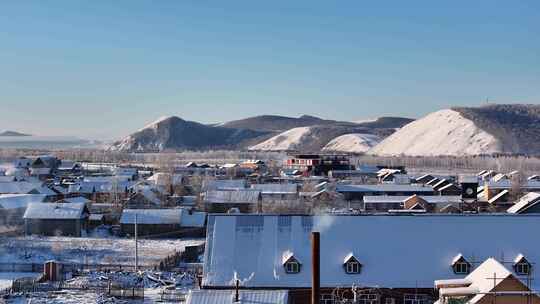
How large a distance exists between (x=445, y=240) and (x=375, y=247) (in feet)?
5.81

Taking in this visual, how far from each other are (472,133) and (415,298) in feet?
443

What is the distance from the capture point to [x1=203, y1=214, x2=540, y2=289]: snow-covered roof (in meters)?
18.0

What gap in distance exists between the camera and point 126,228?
36.6m

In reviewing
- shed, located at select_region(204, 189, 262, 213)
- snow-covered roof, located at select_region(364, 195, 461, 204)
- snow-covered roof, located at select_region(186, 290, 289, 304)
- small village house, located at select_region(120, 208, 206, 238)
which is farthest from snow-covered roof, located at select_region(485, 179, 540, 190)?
snow-covered roof, located at select_region(186, 290, 289, 304)

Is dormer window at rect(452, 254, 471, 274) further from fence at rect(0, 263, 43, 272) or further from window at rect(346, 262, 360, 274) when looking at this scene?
fence at rect(0, 263, 43, 272)

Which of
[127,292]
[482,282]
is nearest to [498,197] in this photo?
[127,292]

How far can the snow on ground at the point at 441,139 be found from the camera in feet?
465

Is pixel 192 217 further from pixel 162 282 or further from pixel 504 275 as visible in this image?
pixel 504 275

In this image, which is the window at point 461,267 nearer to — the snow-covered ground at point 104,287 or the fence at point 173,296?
the fence at point 173,296

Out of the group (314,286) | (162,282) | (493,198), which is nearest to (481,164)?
(493,198)

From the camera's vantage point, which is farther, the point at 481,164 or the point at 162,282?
the point at 481,164

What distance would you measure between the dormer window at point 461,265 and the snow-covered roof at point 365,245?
18 cm

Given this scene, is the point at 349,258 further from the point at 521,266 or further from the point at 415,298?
Answer: the point at 521,266

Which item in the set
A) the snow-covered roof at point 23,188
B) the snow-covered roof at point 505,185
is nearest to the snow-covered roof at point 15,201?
the snow-covered roof at point 23,188
